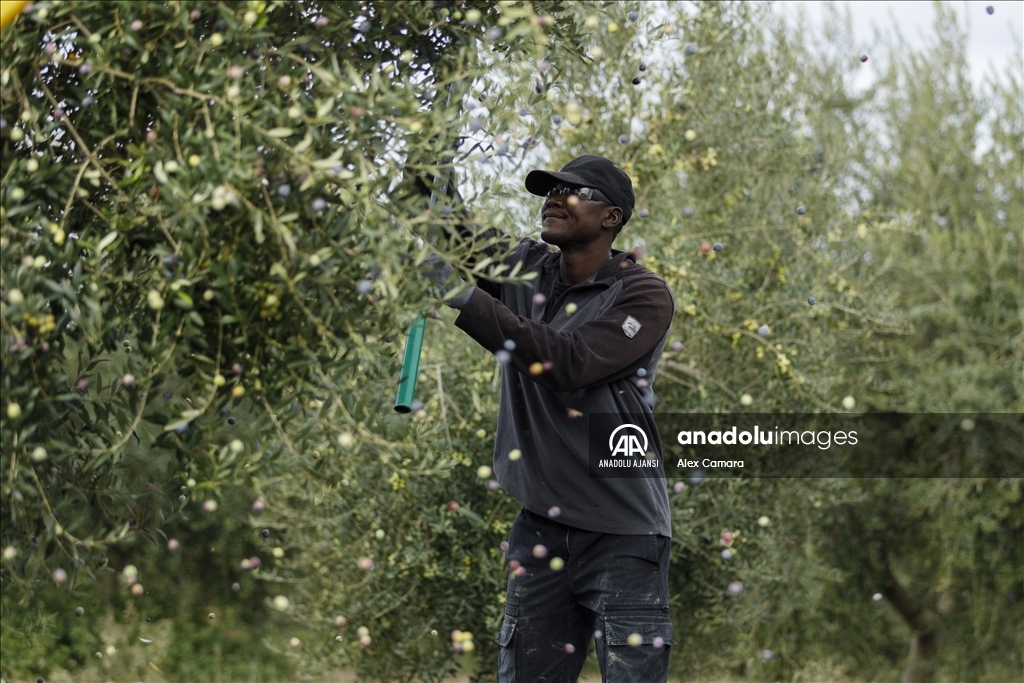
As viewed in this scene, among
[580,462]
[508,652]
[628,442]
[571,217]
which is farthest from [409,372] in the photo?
[508,652]

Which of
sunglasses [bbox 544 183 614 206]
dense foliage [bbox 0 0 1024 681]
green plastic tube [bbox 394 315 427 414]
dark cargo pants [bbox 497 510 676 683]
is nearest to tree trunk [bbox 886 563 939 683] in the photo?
dense foliage [bbox 0 0 1024 681]

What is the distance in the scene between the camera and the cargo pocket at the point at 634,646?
3672 mm

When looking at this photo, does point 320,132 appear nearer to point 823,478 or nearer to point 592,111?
point 592,111

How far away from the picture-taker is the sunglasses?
413 cm

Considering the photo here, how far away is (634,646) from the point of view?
368 cm

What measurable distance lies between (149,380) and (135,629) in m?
11.2

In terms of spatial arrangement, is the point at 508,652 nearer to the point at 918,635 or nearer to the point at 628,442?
the point at 628,442

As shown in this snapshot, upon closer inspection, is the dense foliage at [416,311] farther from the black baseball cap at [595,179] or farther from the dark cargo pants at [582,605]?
the dark cargo pants at [582,605]

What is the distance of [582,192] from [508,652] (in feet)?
5.66

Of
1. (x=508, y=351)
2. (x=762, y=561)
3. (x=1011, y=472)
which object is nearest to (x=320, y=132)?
(x=508, y=351)

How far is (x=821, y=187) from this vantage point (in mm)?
8820

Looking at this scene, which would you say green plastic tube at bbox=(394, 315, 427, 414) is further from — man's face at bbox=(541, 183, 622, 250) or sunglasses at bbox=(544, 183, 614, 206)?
sunglasses at bbox=(544, 183, 614, 206)

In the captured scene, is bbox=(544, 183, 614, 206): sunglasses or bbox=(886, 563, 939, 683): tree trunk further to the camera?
bbox=(886, 563, 939, 683): tree trunk

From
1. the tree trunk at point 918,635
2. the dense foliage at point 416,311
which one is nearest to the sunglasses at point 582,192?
the dense foliage at point 416,311
